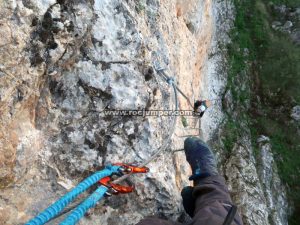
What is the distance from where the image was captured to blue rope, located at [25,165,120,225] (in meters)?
3.07

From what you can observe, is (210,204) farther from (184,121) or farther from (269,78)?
(269,78)

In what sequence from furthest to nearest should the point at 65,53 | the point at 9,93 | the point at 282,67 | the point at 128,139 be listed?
the point at 282,67 < the point at 128,139 < the point at 65,53 < the point at 9,93

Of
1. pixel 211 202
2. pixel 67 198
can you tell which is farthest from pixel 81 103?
pixel 211 202

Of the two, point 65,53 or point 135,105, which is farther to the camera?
point 135,105

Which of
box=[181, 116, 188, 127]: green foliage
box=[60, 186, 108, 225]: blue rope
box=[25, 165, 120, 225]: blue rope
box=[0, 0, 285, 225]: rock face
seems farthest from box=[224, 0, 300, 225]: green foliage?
box=[60, 186, 108, 225]: blue rope

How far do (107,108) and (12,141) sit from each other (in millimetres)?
1204

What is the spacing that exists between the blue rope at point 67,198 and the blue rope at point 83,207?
0.12m

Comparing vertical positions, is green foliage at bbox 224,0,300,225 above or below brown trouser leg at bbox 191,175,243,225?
above

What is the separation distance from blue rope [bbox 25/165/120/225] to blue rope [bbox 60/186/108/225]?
0.38ft

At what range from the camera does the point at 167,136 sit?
4.98 m

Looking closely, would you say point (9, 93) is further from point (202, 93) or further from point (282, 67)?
point (282, 67)

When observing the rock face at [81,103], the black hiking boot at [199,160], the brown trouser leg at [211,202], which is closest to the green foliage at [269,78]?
the black hiking boot at [199,160]

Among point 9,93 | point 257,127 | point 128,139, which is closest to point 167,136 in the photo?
point 128,139

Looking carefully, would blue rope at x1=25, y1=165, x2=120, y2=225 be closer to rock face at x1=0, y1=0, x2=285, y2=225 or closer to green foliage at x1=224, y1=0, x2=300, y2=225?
rock face at x1=0, y1=0, x2=285, y2=225
